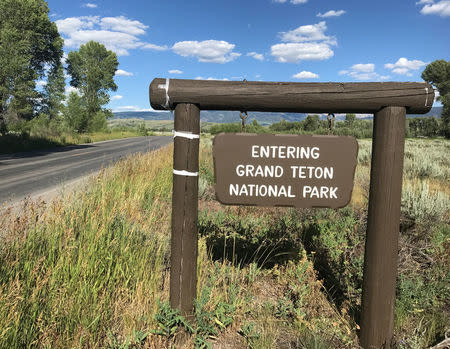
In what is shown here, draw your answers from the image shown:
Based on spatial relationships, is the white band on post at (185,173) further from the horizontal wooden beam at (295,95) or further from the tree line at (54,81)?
the tree line at (54,81)

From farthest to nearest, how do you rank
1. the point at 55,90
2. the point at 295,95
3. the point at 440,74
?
the point at 440,74, the point at 55,90, the point at 295,95

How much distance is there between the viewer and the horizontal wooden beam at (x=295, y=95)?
202cm

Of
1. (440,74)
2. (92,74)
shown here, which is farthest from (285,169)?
(440,74)

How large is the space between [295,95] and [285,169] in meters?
0.49

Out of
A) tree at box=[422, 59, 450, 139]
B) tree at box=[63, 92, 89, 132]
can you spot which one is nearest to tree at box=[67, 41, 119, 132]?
tree at box=[63, 92, 89, 132]

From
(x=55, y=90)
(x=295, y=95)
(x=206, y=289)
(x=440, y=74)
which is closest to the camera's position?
(x=295, y=95)

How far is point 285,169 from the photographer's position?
2.09 meters

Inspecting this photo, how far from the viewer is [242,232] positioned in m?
3.89

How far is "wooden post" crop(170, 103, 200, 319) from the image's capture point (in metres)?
2.09

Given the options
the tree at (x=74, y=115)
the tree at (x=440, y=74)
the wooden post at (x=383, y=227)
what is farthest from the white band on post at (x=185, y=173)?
the tree at (x=440, y=74)

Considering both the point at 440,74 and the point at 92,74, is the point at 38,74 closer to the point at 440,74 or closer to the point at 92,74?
the point at 92,74

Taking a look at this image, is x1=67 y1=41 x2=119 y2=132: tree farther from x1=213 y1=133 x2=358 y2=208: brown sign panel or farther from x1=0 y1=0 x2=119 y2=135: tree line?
x1=213 y1=133 x2=358 y2=208: brown sign panel

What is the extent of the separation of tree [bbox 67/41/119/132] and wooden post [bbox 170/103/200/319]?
46.4m

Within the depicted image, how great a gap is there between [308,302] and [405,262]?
3.65 feet
